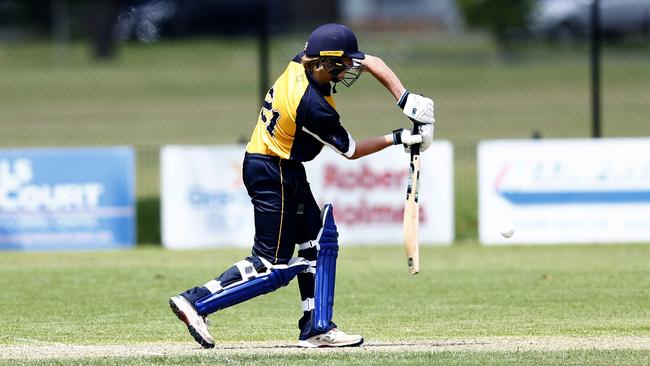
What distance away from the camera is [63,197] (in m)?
13.0

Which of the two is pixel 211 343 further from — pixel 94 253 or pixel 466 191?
pixel 466 191

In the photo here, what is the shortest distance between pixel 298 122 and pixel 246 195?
5.97 meters

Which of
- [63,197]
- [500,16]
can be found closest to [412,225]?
[63,197]

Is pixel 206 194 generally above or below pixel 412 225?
above

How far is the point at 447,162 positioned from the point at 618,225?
1.91 meters

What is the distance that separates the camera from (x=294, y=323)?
8.65m

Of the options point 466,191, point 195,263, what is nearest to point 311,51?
point 195,263

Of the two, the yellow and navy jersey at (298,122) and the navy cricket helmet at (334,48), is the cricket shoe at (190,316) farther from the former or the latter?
the navy cricket helmet at (334,48)

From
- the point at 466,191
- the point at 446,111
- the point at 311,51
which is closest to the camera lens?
the point at 311,51

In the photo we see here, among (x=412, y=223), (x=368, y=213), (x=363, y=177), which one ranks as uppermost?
(x=363, y=177)

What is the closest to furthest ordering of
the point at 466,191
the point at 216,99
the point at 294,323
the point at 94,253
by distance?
the point at 294,323 → the point at 94,253 → the point at 466,191 → the point at 216,99

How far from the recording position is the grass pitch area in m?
7.23

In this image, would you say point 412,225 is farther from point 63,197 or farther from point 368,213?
point 63,197

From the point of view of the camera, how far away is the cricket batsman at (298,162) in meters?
7.13
